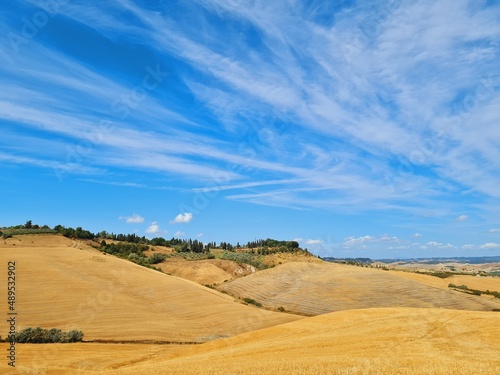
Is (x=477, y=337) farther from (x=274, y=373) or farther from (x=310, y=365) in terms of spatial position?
(x=274, y=373)

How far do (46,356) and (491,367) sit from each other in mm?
31113

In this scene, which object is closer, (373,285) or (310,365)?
(310,365)

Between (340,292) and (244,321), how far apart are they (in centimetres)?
2417

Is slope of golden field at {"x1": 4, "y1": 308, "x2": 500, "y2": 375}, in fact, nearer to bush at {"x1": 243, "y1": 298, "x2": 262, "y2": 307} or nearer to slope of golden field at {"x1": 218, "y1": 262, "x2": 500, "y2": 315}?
slope of golden field at {"x1": 218, "y1": 262, "x2": 500, "y2": 315}

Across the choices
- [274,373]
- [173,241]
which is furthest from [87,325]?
[173,241]

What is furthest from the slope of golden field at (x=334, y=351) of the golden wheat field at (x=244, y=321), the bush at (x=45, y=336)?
the bush at (x=45, y=336)

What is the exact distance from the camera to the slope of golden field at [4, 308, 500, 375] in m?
19.4

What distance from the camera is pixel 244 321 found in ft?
167

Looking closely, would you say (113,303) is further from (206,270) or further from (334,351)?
(206,270)

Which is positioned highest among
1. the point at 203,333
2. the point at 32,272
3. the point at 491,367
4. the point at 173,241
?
the point at 173,241

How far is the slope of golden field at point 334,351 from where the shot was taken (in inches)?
763

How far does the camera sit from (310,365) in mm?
20188

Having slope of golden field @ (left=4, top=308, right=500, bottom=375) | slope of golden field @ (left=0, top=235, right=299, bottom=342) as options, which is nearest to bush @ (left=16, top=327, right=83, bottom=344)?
slope of golden field @ (left=0, top=235, right=299, bottom=342)

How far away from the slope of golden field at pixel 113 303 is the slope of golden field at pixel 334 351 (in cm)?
656
